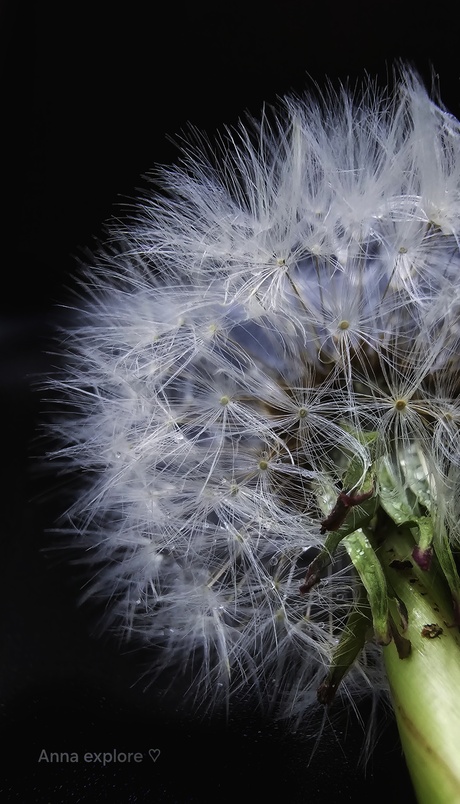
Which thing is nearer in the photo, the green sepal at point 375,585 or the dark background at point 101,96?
the green sepal at point 375,585

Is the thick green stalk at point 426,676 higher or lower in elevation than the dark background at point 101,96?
lower

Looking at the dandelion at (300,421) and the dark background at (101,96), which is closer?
the dandelion at (300,421)

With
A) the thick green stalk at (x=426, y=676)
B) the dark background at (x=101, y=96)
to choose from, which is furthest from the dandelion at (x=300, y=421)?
the dark background at (x=101, y=96)

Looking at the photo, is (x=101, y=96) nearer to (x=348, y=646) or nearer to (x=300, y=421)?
(x=300, y=421)

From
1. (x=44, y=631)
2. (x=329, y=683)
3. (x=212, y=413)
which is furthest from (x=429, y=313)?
(x=44, y=631)

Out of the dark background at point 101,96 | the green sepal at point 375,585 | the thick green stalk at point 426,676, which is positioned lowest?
the thick green stalk at point 426,676

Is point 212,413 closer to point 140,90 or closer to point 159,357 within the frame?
point 159,357

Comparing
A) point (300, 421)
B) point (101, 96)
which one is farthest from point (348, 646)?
point (101, 96)

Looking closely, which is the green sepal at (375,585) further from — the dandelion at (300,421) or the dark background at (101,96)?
the dark background at (101,96)
